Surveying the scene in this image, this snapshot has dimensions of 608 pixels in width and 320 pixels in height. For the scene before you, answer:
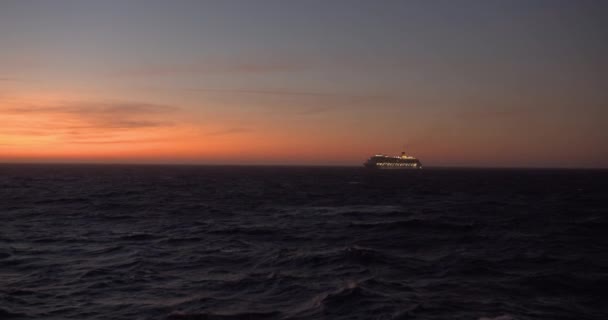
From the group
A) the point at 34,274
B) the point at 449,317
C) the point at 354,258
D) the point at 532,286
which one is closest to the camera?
the point at 449,317

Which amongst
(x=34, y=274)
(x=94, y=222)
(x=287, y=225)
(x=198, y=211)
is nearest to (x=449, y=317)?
(x=34, y=274)

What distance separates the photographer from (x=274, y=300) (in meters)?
15.8

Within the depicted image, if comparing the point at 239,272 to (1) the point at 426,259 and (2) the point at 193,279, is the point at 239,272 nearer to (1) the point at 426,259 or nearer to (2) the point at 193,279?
(2) the point at 193,279

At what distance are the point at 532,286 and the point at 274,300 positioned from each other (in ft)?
32.9

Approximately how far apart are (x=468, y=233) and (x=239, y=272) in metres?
17.9

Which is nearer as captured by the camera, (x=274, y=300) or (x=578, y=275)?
(x=274, y=300)

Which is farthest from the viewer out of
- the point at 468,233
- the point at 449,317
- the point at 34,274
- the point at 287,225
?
the point at 287,225

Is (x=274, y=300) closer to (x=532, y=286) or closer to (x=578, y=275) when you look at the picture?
(x=532, y=286)

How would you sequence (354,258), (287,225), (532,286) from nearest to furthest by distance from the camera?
1. (532,286)
2. (354,258)
3. (287,225)

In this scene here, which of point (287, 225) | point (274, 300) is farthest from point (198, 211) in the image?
point (274, 300)

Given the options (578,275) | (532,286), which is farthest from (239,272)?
(578,275)

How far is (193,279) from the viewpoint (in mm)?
18844

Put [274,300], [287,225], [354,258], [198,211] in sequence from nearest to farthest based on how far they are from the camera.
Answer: [274,300] → [354,258] → [287,225] → [198,211]

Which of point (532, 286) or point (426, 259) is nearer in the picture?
point (532, 286)
